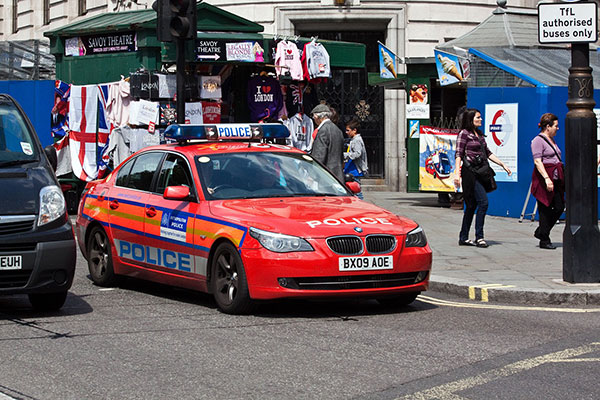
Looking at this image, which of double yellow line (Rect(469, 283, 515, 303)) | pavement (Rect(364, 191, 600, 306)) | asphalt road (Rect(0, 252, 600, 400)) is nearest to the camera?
asphalt road (Rect(0, 252, 600, 400))

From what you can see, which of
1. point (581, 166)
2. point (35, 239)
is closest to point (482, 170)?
point (581, 166)

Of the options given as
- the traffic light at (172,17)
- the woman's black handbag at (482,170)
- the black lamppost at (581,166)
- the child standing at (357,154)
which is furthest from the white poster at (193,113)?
the black lamppost at (581,166)

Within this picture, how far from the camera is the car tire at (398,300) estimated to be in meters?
9.10

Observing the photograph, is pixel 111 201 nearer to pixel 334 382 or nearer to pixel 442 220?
pixel 334 382

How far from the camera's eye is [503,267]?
449 inches

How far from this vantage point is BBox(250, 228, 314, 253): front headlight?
841 cm

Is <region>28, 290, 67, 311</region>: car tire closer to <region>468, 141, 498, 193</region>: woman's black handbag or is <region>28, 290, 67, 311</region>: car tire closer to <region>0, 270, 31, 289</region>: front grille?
<region>0, 270, 31, 289</region>: front grille

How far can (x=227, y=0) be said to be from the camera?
26.7m

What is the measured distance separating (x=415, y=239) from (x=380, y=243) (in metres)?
0.41

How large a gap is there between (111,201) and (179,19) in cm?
391

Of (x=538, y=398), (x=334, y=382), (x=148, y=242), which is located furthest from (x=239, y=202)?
(x=538, y=398)

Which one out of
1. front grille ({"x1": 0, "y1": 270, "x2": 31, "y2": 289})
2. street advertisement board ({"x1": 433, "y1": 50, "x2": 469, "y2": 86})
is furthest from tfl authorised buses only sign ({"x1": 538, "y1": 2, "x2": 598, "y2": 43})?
street advertisement board ({"x1": 433, "y1": 50, "x2": 469, "y2": 86})

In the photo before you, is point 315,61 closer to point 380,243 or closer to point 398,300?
point 398,300

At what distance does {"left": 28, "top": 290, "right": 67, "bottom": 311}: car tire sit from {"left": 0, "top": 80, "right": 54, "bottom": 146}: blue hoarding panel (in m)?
10.2
